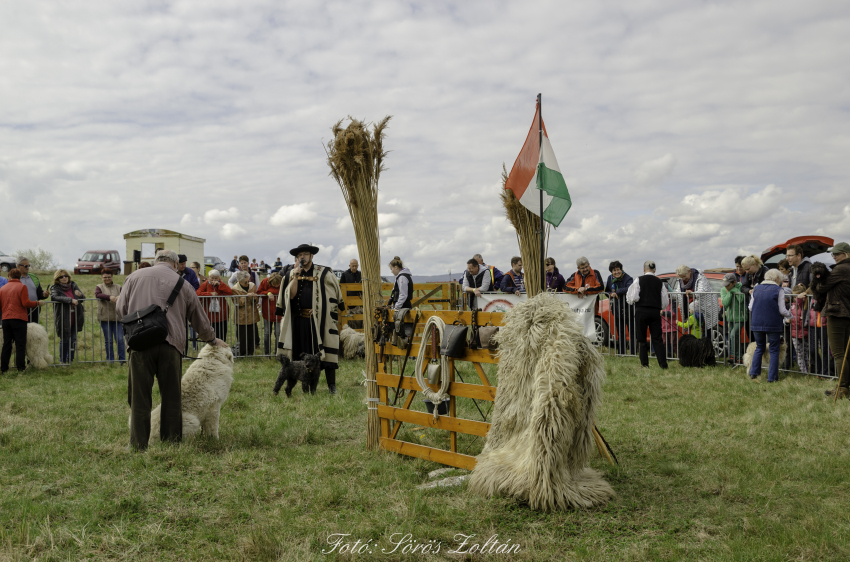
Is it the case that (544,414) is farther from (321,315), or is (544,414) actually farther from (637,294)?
(637,294)

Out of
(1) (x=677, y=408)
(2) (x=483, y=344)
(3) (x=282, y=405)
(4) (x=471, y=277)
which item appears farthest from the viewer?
(4) (x=471, y=277)

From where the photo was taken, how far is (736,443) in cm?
564

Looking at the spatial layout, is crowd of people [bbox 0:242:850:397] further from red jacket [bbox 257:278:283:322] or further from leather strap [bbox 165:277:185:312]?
leather strap [bbox 165:277:185:312]

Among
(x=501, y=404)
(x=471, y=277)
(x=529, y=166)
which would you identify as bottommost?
(x=501, y=404)

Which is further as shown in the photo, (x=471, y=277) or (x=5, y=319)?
(x=471, y=277)

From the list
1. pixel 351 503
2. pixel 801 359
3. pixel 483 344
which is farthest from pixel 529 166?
pixel 801 359

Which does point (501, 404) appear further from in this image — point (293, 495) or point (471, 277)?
point (471, 277)

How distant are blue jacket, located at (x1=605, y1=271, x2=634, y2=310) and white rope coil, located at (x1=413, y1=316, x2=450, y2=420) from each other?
7651 millimetres

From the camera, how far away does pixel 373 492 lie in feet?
14.5

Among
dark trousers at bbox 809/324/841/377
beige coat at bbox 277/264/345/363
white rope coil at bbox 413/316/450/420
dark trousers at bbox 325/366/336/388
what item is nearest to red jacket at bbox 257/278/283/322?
beige coat at bbox 277/264/345/363

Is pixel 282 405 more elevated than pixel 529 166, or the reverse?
pixel 529 166

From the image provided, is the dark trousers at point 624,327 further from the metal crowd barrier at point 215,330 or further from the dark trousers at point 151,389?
the dark trousers at point 151,389

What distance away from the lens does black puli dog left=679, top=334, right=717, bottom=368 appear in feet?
34.0

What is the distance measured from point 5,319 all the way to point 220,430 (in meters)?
6.28
